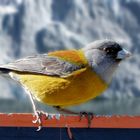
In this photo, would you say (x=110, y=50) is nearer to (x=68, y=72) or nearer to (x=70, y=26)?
(x=68, y=72)

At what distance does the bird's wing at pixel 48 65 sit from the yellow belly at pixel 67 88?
7 centimetres

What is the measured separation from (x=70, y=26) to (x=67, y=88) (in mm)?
76463

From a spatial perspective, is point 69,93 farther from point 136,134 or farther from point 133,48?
point 133,48

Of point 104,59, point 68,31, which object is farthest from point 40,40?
point 104,59

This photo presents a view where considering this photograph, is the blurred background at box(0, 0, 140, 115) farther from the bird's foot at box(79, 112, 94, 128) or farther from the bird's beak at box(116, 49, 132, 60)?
the bird's foot at box(79, 112, 94, 128)

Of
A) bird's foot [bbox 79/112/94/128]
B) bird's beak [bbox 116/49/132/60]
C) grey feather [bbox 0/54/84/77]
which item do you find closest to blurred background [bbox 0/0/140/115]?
grey feather [bbox 0/54/84/77]

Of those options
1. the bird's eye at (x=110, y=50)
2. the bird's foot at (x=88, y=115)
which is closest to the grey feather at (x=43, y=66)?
the bird's eye at (x=110, y=50)

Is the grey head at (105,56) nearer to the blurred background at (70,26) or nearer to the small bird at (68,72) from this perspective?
the small bird at (68,72)

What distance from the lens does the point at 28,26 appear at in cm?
8231

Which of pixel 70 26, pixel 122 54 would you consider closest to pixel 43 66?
pixel 122 54

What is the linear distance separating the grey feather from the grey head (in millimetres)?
127

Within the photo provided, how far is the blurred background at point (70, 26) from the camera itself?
2849 inches

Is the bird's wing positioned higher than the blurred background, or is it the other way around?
the bird's wing

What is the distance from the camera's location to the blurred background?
72375 millimetres
